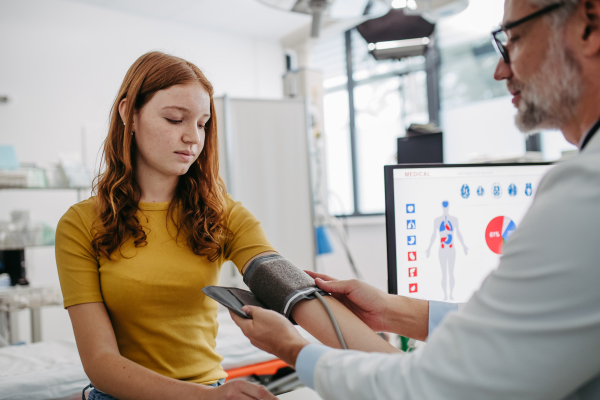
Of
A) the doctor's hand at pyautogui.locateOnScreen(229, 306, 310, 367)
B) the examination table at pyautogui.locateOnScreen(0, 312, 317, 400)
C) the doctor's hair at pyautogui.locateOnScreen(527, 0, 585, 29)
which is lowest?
the examination table at pyautogui.locateOnScreen(0, 312, 317, 400)

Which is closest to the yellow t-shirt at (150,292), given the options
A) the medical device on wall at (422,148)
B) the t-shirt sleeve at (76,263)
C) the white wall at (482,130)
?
the t-shirt sleeve at (76,263)

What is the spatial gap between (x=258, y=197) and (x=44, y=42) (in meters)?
2.25

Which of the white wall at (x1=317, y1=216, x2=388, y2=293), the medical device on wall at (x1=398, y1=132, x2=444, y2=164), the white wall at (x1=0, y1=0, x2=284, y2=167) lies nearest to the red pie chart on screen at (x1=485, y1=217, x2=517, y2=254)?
the medical device on wall at (x1=398, y1=132, x2=444, y2=164)

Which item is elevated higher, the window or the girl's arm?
the window

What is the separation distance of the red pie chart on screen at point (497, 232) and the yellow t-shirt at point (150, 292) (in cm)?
80

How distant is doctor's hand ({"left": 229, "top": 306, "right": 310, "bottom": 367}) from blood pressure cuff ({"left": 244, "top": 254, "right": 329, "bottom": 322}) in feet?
0.39

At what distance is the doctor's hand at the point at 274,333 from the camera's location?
28.0 inches

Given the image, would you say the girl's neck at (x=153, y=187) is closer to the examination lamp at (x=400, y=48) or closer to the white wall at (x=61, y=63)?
the examination lamp at (x=400, y=48)

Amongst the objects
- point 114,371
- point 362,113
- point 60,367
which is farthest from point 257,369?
point 362,113

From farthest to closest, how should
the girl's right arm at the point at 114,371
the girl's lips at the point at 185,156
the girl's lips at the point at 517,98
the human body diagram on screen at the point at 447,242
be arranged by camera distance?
the human body diagram on screen at the point at 447,242
the girl's lips at the point at 185,156
the girl's right arm at the point at 114,371
the girl's lips at the point at 517,98

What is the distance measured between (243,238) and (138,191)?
30 centimetres

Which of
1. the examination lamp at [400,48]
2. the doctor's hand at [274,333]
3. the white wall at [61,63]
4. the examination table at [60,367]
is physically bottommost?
the examination table at [60,367]

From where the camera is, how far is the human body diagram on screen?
1.26 m

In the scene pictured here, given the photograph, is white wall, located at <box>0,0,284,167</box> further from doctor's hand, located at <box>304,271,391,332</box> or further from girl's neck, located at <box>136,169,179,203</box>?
doctor's hand, located at <box>304,271,391,332</box>
